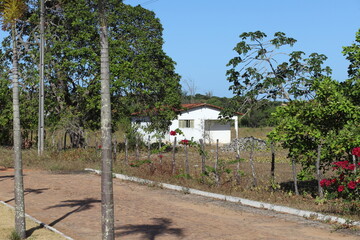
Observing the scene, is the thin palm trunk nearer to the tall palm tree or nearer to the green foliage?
the tall palm tree

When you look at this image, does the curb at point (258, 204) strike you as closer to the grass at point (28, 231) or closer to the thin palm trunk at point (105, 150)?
the grass at point (28, 231)

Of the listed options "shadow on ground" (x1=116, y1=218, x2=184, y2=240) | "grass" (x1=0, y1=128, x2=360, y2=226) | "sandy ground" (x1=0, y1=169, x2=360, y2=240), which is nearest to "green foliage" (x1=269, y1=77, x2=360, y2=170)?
"grass" (x1=0, y1=128, x2=360, y2=226)

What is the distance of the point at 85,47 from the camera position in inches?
1267

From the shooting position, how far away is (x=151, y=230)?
10633mm

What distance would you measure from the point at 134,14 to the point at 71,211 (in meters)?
25.2

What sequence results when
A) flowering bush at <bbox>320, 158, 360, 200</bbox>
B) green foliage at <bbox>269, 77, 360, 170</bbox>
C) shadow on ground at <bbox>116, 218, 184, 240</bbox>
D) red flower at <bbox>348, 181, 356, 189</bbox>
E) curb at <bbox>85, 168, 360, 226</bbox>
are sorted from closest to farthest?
1. shadow on ground at <bbox>116, 218, 184, 240</bbox>
2. curb at <bbox>85, 168, 360, 226</bbox>
3. red flower at <bbox>348, 181, 356, 189</bbox>
4. flowering bush at <bbox>320, 158, 360, 200</bbox>
5. green foliage at <bbox>269, 77, 360, 170</bbox>

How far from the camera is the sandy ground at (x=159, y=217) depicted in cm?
1022

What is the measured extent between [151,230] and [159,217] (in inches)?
62.0

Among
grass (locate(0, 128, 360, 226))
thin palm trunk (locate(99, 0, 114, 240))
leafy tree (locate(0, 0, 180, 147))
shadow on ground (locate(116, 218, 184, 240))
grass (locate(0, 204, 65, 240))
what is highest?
leafy tree (locate(0, 0, 180, 147))

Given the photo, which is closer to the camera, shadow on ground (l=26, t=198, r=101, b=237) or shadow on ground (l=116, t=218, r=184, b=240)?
shadow on ground (l=116, t=218, r=184, b=240)

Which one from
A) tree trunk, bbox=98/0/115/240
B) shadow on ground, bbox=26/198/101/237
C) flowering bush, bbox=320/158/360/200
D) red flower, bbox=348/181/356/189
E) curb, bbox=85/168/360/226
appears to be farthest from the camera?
shadow on ground, bbox=26/198/101/237

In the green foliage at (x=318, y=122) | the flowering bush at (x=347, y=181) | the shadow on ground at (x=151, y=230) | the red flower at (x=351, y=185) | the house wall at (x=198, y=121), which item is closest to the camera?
the shadow on ground at (x=151, y=230)

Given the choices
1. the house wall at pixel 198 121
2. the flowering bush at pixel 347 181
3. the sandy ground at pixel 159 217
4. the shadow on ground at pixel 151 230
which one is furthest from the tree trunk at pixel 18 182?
the house wall at pixel 198 121

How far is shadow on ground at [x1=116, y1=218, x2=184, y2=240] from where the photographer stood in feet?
33.5
